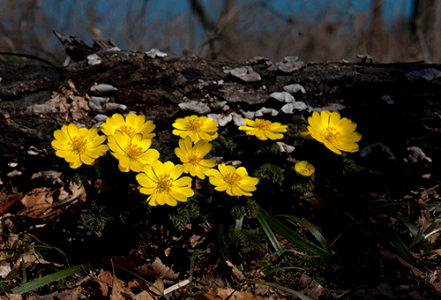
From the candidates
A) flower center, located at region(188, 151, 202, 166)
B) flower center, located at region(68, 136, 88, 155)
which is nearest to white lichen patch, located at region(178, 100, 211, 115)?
flower center, located at region(188, 151, 202, 166)

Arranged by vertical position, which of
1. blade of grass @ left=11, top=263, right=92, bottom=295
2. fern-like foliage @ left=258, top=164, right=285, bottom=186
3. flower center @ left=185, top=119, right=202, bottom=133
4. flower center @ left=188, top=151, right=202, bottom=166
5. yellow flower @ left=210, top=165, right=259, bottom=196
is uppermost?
flower center @ left=185, top=119, right=202, bottom=133

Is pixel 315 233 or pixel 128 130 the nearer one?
pixel 128 130

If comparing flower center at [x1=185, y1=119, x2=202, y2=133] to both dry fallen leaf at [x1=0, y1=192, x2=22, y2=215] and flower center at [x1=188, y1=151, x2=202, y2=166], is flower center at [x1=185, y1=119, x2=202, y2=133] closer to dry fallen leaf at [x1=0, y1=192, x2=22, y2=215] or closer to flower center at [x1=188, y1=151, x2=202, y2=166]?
flower center at [x1=188, y1=151, x2=202, y2=166]

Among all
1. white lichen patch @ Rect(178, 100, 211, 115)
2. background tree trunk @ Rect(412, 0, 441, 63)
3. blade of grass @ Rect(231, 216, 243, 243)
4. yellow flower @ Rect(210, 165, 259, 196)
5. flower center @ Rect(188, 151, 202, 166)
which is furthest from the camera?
background tree trunk @ Rect(412, 0, 441, 63)

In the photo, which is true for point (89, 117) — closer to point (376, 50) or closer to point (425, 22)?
point (376, 50)

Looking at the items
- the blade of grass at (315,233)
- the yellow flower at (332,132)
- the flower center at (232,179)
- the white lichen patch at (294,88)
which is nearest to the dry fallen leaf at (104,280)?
the flower center at (232,179)

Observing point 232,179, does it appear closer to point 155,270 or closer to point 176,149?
point 176,149

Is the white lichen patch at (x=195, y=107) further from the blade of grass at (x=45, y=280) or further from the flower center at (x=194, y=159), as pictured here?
the blade of grass at (x=45, y=280)

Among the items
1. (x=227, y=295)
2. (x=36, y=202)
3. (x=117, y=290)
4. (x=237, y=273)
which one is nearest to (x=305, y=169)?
(x=237, y=273)
